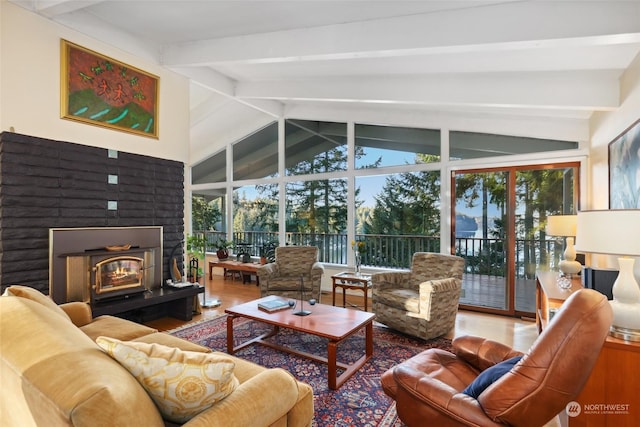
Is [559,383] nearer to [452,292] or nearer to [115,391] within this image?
[115,391]

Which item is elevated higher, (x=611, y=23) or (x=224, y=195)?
(x=611, y=23)

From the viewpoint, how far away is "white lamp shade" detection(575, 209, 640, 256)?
1.63m

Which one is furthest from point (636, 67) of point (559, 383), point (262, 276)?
point (262, 276)

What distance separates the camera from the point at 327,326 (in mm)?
2682

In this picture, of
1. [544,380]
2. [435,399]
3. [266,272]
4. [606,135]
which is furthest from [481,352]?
[266,272]

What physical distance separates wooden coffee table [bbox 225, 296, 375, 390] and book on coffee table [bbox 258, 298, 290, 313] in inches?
1.9

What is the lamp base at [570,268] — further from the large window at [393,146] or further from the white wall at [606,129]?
the large window at [393,146]

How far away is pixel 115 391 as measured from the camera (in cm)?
98

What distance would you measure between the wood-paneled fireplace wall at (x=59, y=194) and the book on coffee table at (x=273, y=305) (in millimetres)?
1887

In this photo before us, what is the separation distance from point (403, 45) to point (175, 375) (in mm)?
2858

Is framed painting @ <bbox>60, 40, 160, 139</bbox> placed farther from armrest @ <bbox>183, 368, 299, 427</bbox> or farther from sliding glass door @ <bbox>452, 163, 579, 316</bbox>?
sliding glass door @ <bbox>452, 163, 579, 316</bbox>

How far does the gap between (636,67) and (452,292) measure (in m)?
2.47

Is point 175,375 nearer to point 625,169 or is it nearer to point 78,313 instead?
point 78,313

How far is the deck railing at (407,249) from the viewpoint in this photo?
13.8 feet
